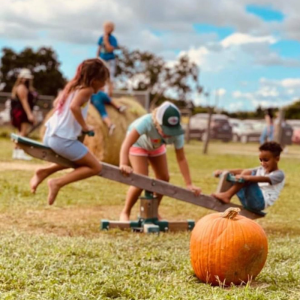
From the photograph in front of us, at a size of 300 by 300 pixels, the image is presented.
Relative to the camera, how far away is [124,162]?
22.8 feet

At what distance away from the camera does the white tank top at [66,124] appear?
6.85 m

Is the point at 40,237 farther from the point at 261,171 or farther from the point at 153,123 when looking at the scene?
the point at 261,171

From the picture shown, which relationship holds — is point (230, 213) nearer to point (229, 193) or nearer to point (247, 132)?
point (229, 193)

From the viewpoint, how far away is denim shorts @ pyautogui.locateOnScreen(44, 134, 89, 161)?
6789 millimetres

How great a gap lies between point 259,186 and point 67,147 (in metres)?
2.07

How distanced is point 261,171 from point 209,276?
2659mm

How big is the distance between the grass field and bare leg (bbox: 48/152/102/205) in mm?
400

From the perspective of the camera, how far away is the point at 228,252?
179 inches

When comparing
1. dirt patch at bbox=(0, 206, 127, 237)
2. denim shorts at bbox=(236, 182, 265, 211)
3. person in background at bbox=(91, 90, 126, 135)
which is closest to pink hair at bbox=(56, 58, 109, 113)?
dirt patch at bbox=(0, 206, 127, 237)

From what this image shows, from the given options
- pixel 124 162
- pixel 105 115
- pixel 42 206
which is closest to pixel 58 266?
pixel 124 162

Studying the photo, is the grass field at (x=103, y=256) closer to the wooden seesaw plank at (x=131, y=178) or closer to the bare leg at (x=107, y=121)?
the wooden seesaw plank at (x=131, y=178)

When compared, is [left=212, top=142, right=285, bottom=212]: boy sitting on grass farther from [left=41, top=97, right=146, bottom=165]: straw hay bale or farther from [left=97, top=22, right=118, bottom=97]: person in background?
[left=97, top=22, right=118, bottom=97]: person in background

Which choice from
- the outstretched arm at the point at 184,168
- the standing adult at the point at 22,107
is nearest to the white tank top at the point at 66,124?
the outstretched arm at the point at 184,168

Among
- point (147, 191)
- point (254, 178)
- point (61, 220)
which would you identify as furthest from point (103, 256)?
point (61, 220)
